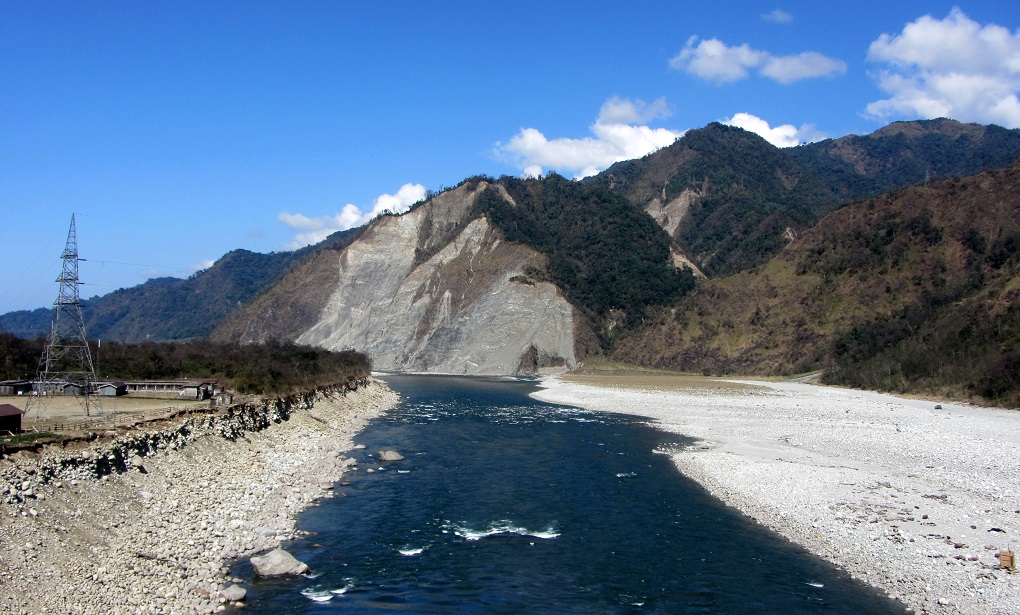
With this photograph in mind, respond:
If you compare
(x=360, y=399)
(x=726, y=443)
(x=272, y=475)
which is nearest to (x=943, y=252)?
(x=726, y=443)

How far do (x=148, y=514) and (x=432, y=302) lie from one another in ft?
372

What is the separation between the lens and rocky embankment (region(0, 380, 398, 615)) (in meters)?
14.6

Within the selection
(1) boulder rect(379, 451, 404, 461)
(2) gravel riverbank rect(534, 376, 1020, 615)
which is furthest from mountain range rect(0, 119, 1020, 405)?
(1) boulder rect(379, 451, 404, 461)

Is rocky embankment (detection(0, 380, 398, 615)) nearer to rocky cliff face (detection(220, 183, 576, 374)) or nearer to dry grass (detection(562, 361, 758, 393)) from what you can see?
dry grass (detection(562, 361, 758, 393))

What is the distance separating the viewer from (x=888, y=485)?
25328 millimetres

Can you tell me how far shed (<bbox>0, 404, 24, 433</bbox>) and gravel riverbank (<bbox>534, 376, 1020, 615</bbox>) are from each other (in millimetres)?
25411

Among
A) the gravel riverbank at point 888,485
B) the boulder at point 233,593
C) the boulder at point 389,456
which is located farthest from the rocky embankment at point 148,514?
the gravel riverbank at point 888,485

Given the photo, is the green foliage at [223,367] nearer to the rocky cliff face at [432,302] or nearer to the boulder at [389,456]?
the boulder at [389,456]

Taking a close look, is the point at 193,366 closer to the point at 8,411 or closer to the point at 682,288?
the point at 8,411

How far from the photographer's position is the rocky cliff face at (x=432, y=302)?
121000 millimetres

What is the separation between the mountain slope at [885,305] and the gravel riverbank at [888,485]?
1047cm

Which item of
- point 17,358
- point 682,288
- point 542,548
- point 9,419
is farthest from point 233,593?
point 682,288

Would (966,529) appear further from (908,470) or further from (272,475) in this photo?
(272,475)

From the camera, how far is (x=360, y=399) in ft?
200
